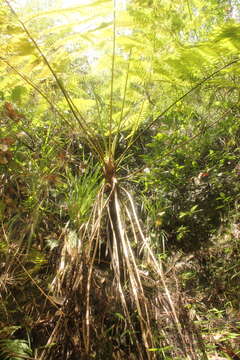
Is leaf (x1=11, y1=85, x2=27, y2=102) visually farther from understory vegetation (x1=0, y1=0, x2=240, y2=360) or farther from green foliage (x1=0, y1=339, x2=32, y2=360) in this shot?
green foliage (x1=0, y1=339, x2=32, y2=360)

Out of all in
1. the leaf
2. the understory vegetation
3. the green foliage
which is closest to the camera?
the green foliage

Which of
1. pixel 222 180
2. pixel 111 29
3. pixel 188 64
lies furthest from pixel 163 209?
pixel 111 29

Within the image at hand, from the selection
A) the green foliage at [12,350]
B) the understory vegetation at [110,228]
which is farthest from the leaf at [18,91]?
the green foliage at [12,350]

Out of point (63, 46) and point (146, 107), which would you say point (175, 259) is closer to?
point (146, 107)

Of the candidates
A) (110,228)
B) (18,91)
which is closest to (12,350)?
(110,228)

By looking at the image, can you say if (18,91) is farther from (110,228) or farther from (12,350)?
(12,350)

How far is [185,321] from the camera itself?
41.8 inches

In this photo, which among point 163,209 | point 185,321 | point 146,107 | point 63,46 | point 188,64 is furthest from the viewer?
point 163,209

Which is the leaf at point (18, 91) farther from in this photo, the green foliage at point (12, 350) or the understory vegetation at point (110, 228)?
the green foliage at point (12, 350)

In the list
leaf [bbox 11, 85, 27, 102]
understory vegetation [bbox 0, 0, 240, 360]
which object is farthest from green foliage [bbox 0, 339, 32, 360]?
leaf [bbox 11, 85, 27, 102]

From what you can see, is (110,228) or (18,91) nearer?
(110,228)

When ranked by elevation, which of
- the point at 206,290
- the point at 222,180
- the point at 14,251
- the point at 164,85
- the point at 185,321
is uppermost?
the point at 164,85

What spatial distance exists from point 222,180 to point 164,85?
0.92 meters

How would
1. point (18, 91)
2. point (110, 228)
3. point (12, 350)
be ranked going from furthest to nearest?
point (18, 91) → point (110, 228) → point (12, 350)
